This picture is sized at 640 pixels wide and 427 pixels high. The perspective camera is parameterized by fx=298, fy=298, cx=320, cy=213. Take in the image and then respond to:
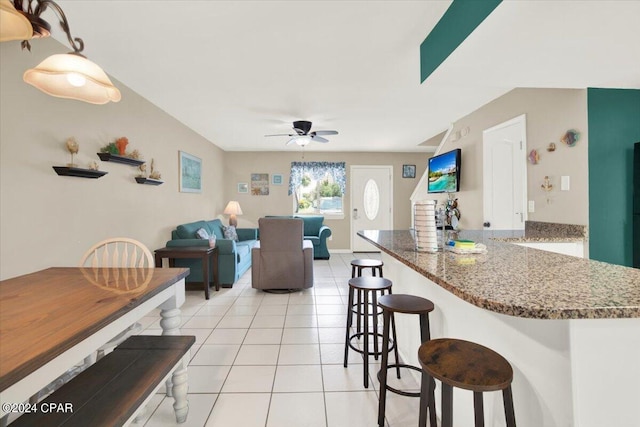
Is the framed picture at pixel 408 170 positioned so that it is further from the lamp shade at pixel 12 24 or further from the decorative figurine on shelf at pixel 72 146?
the lamp shade at pixel 12 24

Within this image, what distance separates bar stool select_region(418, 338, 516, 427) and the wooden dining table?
1.14 metres

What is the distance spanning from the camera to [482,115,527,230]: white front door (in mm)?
3150

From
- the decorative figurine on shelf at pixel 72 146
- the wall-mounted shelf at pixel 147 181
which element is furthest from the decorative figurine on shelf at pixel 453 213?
the decorative figurine on shelf at pixel 72 146

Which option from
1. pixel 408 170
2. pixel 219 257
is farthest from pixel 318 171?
pixel 219 257

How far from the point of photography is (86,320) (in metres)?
1.02

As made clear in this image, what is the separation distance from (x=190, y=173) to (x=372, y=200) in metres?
4.07

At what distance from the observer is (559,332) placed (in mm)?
Answer: 883

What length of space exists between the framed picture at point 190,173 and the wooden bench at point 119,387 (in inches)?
136

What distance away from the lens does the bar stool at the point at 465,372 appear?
90cm

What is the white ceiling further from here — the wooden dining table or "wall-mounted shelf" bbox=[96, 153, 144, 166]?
the wooden dining table

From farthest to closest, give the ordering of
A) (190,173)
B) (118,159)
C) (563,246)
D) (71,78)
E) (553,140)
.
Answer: (190,173) → (118,159) → (553,140) → (563,246) → (71,78)

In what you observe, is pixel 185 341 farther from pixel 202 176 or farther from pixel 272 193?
pixel 272 193

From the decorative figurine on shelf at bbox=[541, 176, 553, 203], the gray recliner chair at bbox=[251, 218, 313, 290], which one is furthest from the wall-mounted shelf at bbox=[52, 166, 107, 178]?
the decorative figurine on shelf at bbox=[541, 176, 553, 203]

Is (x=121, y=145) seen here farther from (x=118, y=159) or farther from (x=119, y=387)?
(x=119, y=387)
